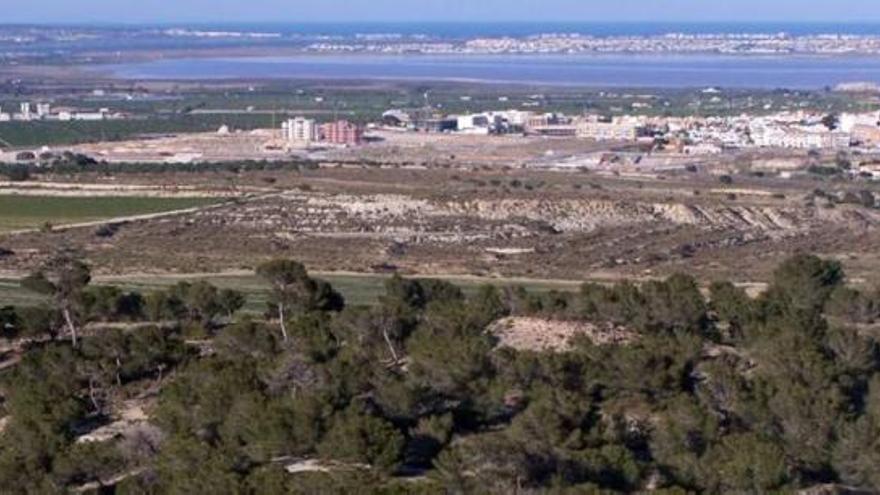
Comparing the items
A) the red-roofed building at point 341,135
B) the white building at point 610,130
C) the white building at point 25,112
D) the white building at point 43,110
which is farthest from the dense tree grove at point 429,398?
the white building at point 43,110

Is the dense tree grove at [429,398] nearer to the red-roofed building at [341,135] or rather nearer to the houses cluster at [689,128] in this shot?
the houses cluster at [689,128]

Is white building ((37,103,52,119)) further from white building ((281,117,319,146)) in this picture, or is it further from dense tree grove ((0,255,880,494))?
dense tree grove ((0,255,880,494))

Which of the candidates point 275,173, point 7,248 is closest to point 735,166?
point 275,173

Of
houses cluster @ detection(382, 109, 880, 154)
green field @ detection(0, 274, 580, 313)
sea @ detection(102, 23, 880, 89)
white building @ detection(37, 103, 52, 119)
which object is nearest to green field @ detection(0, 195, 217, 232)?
green field @ detection(0, 274, 580, 313)

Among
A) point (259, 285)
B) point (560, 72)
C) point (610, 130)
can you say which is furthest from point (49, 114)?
point (560, 72)

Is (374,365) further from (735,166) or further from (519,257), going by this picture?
(735,166)
